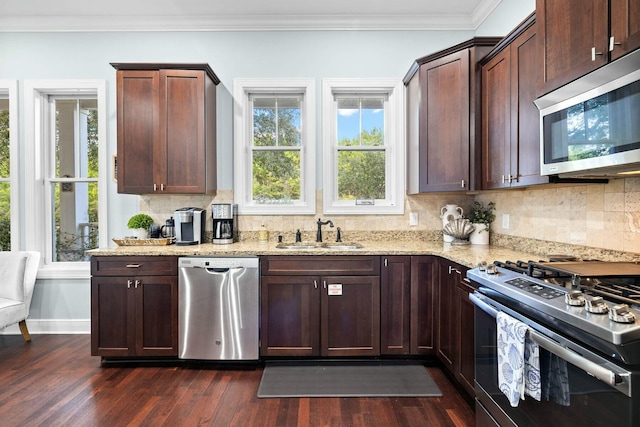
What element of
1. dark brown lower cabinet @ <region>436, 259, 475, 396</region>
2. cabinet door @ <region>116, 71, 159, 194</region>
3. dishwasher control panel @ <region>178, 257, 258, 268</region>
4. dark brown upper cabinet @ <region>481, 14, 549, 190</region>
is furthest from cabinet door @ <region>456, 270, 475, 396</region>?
cabinet door @ <region>116, 71, 159, 194</region>

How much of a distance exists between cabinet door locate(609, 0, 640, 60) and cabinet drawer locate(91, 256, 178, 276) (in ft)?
9.40

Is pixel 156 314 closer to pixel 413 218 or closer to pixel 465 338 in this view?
pixel 465 338

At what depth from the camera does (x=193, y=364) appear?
289 cm

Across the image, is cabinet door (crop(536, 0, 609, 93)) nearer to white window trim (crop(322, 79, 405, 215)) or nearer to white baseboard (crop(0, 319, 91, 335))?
white window trim (crop(322, 79, 405, 215))

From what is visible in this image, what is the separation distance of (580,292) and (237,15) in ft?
11.3

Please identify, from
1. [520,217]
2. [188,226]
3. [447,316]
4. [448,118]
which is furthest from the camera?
[188,226]

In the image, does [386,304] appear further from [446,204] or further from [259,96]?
[259,96]

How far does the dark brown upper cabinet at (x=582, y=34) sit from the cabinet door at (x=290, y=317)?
6.62ft

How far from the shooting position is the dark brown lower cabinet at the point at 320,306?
284 cm

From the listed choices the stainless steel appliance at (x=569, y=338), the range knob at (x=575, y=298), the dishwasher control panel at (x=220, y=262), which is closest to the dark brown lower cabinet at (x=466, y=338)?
the stainless steel appliance at (x=569, y=338)

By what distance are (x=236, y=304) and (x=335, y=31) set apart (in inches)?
105

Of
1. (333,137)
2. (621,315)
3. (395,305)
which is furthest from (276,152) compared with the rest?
(621,315)

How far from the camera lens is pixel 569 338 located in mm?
1257

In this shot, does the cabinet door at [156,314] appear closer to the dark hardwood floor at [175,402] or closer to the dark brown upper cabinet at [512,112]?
the dark hardwood floor at [175,402]
